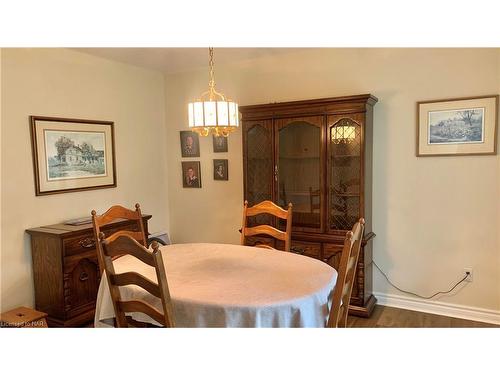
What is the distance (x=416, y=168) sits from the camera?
3.06 metres

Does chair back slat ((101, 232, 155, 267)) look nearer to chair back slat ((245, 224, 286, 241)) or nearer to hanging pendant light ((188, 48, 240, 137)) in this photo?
hanging pendant light ((188, 48, 240, 137))

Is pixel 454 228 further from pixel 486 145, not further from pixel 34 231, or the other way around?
pixel 34 231

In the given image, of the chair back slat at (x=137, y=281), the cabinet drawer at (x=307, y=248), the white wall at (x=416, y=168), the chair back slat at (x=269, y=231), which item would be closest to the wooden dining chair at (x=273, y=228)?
the chair back slat at (x=269, y=231)

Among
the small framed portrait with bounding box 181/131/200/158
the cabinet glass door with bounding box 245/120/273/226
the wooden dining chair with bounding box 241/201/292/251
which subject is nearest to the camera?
the wooden dining chair with bounding box 241/201/292/251

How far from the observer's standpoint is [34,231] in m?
2.84

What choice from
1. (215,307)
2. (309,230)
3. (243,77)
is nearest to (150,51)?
(243,77)

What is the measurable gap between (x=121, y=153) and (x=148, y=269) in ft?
6.58

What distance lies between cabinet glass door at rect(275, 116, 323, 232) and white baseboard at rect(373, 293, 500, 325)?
91 centimetres

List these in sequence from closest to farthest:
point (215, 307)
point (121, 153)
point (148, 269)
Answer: point (215, 307) < point (148, 269) < point (121, 153)

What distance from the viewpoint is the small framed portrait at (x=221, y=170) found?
394 centimetres

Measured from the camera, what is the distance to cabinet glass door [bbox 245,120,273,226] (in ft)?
10.8

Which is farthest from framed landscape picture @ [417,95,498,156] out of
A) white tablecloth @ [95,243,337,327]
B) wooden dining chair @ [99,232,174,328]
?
wooden dining chair @ [99,232,174,328]

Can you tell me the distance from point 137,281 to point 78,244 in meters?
1.56

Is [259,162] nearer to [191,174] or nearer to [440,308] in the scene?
[191,174]
